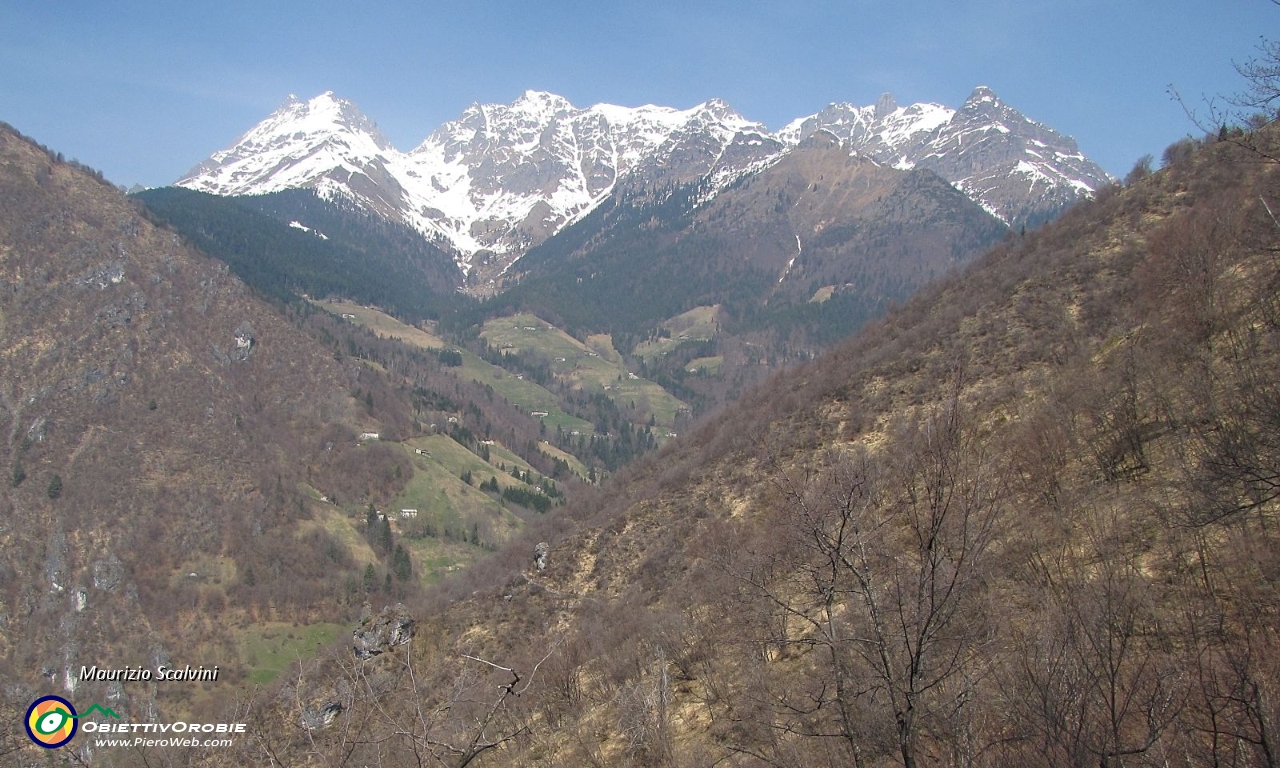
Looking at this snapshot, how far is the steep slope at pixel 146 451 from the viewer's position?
362 feet

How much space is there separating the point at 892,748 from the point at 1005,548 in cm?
661

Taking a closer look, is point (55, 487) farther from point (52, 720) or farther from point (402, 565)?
point (52, 720)

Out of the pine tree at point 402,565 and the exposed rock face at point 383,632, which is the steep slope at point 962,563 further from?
the pine tree at point 402,565

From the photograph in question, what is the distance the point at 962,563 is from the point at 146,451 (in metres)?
165

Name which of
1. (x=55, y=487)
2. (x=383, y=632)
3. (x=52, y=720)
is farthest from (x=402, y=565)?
(x=52, y=720)

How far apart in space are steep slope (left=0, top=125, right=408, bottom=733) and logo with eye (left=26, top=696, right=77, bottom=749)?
8724cm

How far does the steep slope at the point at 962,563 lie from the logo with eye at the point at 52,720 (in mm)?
5417

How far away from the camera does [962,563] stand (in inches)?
260

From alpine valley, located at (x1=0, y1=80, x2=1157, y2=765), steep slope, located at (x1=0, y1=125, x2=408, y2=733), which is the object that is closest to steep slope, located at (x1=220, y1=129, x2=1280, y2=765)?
alpine valley, located at (x1=0, y1=80, x2=1157, y2=765)

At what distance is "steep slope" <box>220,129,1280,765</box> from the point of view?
6863 millimetres

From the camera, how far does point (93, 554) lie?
119 metres

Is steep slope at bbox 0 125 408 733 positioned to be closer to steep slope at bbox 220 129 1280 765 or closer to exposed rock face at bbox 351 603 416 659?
exposed rock face at bbox 351 603 416 659

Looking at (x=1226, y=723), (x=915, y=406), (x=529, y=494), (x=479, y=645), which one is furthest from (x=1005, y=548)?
(x=529, y=494)

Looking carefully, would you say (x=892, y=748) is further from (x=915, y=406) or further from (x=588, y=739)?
(x=915, y=406)
